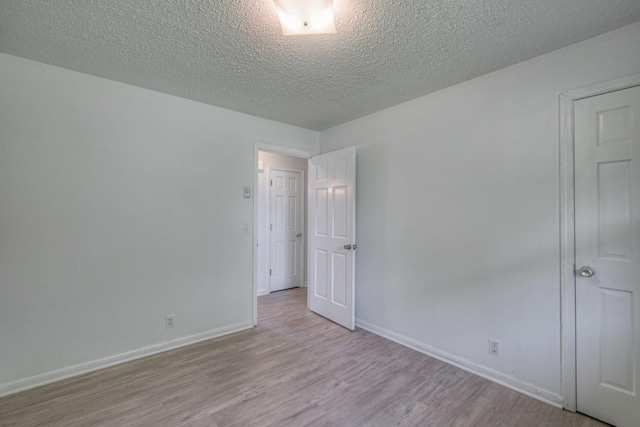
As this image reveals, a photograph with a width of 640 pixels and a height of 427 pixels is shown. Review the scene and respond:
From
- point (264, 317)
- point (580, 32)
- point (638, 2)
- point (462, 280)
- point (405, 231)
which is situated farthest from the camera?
point (264, 317)

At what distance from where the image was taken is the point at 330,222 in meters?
3.41

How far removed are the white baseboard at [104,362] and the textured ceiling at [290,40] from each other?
7.74 feet

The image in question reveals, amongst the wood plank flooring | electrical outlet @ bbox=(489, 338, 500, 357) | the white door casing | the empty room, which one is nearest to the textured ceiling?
the empty room

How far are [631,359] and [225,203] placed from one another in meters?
3.32

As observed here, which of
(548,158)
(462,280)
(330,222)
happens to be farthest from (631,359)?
(330,222)

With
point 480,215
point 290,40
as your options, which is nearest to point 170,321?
point 290,40

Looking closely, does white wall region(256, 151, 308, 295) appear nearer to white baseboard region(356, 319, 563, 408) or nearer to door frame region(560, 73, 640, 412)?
white baseboard region(356, 319, 563, 408)

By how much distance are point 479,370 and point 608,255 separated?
4.06 feet

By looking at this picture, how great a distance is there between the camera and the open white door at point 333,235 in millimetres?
3148

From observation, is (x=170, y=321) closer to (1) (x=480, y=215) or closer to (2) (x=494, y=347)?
(2) (x=494, y=347)

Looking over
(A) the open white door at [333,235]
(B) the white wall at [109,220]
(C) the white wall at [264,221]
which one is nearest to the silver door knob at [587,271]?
(A) the open white door at [333,235]

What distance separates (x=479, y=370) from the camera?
7.46ft

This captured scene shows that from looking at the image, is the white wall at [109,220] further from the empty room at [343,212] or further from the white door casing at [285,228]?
the white door casing at [285,228]

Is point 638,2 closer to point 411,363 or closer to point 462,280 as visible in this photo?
point 462,280
